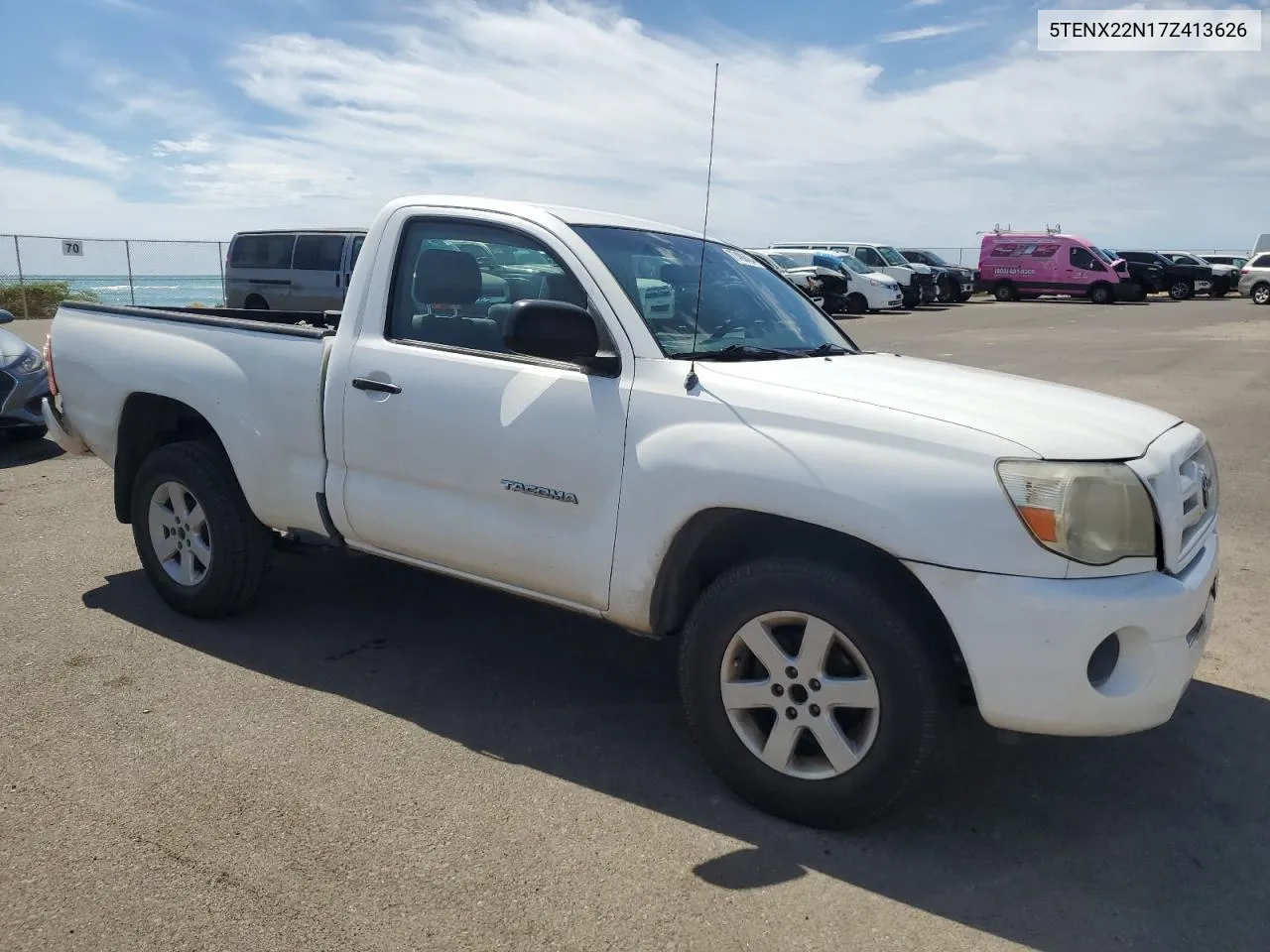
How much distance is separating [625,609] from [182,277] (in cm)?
2856

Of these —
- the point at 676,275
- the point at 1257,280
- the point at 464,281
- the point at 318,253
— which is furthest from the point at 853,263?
the point at 464,281

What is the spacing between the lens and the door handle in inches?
155

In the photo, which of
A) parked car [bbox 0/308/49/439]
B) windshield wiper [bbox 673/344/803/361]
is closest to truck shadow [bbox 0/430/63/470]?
parked car [bbox 0/308/49/439]

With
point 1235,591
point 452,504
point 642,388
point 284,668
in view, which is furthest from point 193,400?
point 1235,591

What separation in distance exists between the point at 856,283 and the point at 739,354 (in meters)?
27.2

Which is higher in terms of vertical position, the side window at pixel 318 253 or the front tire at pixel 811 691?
the side window at pixel 318 253

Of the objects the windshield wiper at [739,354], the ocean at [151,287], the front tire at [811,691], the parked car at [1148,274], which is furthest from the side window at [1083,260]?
the front tire at [811,691]

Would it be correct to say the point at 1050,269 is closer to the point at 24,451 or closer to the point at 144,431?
the point at 24,451

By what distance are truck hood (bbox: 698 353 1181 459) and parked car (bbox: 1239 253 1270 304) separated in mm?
35076

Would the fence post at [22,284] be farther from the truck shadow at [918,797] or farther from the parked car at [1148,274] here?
the parked car at [1148,274]

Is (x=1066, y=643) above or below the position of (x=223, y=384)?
below

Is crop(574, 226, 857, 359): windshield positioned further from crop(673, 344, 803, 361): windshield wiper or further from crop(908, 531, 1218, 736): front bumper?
crop(908, 531, 1218, 736): front bumper

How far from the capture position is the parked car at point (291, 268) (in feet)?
54.8

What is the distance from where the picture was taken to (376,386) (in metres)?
3.97
